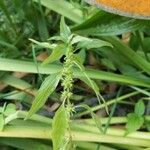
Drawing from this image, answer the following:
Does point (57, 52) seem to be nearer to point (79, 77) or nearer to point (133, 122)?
point (79, 77)

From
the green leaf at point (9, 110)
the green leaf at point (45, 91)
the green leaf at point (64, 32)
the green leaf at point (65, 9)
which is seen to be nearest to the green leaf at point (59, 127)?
the green leaf at point (45, 91)

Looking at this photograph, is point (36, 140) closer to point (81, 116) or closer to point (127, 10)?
point (81, 116)

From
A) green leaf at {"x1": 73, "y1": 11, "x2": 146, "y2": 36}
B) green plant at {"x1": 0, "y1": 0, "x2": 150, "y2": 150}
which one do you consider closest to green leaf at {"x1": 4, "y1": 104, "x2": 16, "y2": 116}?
green plant at {"x1": 0, "y1": 0, "x2": 150, "y2": 150}

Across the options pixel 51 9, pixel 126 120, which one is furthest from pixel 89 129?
pixel 51 9

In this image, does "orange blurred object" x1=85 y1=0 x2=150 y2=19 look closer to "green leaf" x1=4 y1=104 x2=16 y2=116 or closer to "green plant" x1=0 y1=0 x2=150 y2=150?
"green plant" x1=0 y1=0 x2=150 y2=150

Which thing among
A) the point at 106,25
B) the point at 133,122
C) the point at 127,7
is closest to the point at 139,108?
the point at 133,122
